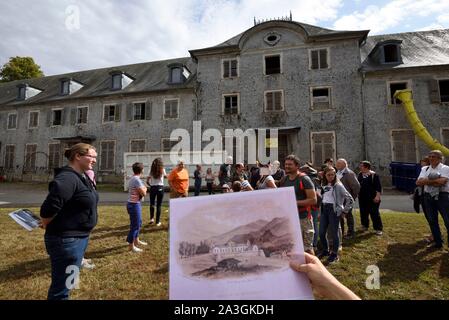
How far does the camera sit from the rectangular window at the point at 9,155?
918 inches

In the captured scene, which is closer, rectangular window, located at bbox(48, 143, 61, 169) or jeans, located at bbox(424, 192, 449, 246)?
jeans, located at bbox(424, 192, 449, 246)

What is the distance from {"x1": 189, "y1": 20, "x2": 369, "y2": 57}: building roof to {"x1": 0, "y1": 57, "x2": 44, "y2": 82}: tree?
26.0 meters

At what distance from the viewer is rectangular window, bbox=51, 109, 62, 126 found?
22.3m

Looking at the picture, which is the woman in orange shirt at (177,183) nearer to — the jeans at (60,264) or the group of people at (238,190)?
the group of people at (238,190)

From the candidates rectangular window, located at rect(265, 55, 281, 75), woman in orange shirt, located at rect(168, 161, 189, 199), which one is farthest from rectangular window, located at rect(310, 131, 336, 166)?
woman in orange shirt, located at rect(168, 161, 189, 199)

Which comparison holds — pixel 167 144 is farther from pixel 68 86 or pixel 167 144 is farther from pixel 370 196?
pixel 370 196

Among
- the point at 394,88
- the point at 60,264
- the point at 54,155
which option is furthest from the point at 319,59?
the point at 54,155

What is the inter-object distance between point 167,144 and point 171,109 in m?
2.77

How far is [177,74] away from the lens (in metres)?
20.4

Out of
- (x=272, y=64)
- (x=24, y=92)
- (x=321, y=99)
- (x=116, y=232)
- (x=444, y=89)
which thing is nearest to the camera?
(x=116, y=232)

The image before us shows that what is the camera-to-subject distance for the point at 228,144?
17922mm

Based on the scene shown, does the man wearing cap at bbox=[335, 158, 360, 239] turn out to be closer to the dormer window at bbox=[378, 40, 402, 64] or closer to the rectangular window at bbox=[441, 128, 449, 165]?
the rectangular window at bbox=[441, 128, 449, 165]

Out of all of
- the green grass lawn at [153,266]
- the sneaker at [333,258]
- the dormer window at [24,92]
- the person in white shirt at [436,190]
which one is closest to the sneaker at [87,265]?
the green grass lawn at [153,266]
